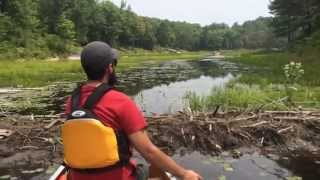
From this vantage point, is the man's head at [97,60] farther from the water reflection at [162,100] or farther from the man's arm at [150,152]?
the water reflection at [162,100]

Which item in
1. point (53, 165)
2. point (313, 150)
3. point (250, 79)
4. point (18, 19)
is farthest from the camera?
point (18, 19)

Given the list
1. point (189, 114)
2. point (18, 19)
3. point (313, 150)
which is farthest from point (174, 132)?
point (18, 19)

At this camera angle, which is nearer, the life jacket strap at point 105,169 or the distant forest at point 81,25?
the life jacket strap at point 105,169

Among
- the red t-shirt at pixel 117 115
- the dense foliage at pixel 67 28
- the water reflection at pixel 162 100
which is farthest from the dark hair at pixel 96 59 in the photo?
the dense foliage at pixel 67 28

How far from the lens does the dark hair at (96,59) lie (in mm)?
4238

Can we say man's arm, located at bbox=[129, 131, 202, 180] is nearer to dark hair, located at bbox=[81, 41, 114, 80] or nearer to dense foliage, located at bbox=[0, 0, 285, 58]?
dark hair, located at bbox=[81, 41, 114, 80]

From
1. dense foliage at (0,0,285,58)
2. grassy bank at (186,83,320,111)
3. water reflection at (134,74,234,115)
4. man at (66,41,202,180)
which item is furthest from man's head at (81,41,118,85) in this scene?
dense foliage at (0,0,285,58)

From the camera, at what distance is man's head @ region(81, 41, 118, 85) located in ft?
13.9

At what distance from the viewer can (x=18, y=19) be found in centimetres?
7881

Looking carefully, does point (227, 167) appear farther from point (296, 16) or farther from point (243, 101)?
point (296, 16)

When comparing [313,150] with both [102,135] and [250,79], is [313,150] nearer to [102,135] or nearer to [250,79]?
[102,135]

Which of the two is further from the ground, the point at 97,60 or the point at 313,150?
the point at 97,60

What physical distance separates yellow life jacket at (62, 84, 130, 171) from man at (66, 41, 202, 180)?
48 millimetres

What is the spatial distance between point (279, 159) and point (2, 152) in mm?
6669
